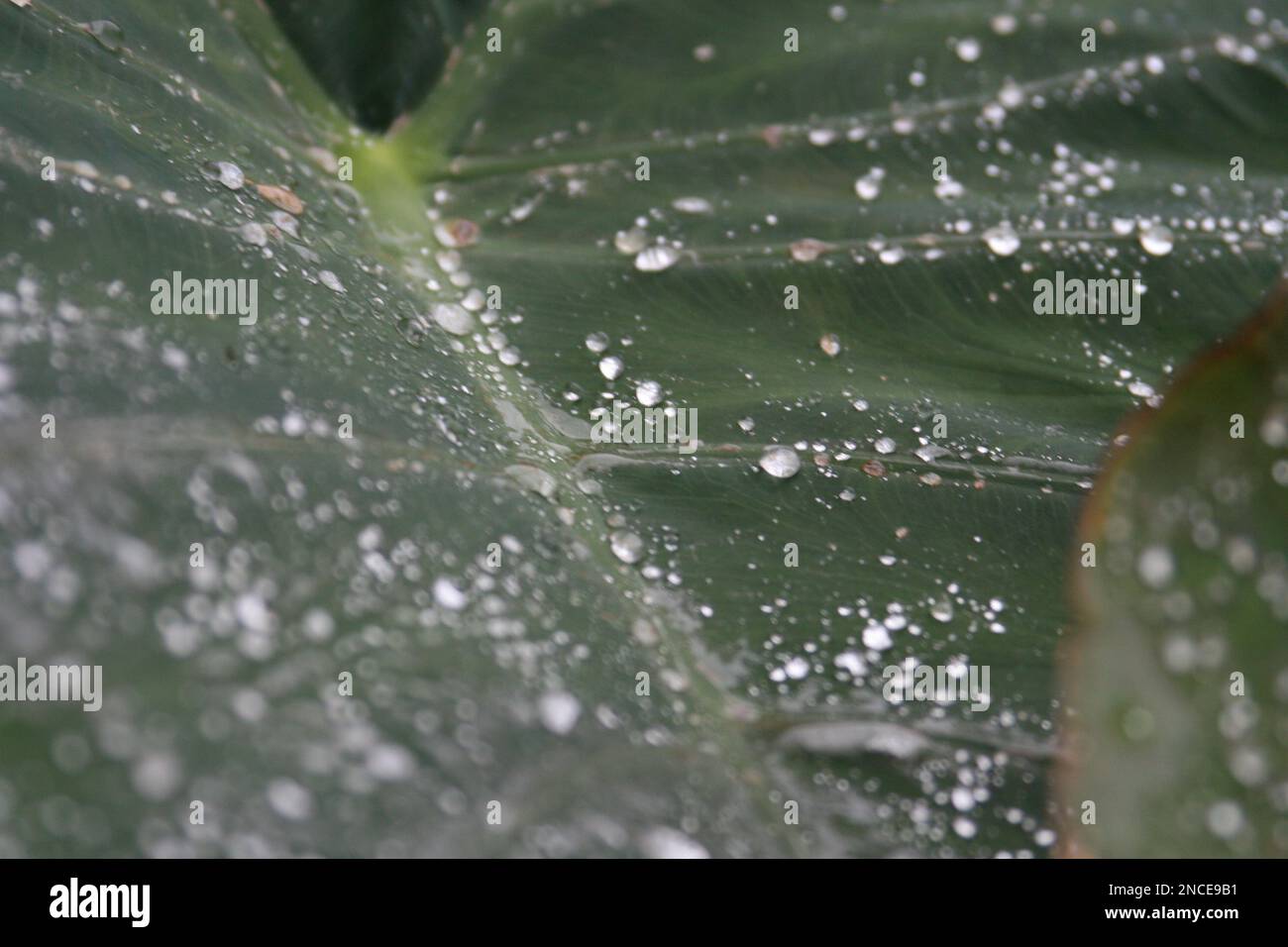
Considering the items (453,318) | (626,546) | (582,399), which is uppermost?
(453,318)

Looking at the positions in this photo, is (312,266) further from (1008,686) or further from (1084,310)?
(1084,310)

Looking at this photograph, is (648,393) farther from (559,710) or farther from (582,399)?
(559,710)

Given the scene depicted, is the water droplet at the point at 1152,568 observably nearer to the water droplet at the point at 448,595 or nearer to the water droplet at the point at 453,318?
the water droplet at the point at 448,595

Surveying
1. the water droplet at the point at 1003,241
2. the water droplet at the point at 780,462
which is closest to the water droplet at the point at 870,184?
the water droplet at the point at 1003,241

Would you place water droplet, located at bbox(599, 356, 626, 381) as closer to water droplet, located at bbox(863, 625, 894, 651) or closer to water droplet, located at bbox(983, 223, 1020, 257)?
water droplet, located at bbox(863, 625, 894, 651)

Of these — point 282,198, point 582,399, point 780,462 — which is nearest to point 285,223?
point 282,198

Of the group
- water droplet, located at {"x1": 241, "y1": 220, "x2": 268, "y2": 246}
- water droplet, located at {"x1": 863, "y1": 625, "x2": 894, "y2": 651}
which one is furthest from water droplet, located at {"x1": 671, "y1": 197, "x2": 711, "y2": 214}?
water droplet, located at {"x1": 863, "y1": 625, "x2": 894, "y2": 651}
